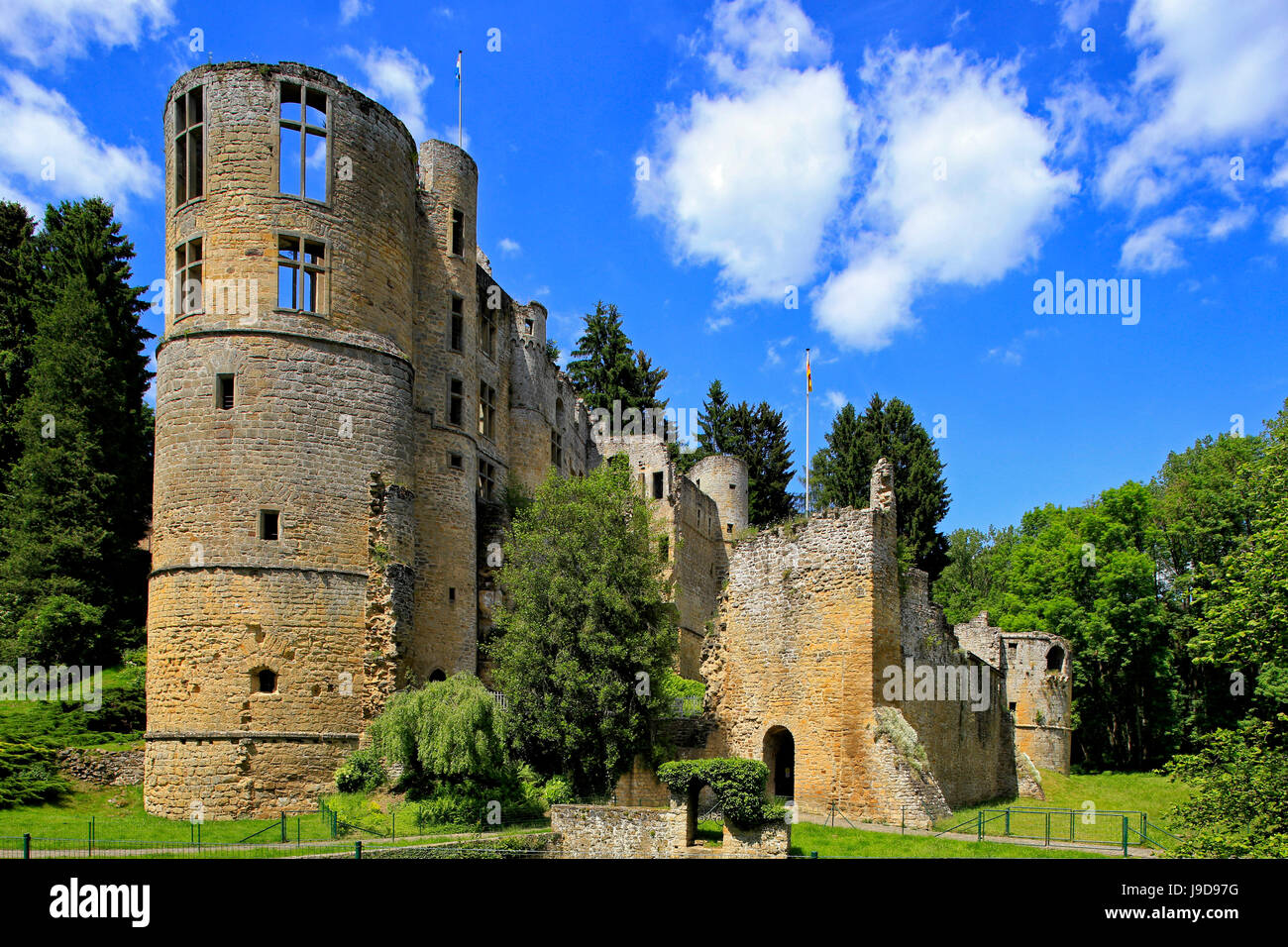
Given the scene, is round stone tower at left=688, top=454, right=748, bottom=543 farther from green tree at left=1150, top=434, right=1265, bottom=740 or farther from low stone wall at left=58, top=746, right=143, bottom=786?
low stone wall at left=58, top=746, right=143, bottom=786

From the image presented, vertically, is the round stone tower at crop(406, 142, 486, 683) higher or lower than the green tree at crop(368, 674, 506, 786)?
higher

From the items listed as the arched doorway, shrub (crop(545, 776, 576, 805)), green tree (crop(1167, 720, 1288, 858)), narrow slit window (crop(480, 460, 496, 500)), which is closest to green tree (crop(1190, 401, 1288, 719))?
green tree (crop(1167, 720, 1288, 858))

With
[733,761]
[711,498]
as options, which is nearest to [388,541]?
[733,761]

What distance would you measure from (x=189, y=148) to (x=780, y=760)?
24.9 meters

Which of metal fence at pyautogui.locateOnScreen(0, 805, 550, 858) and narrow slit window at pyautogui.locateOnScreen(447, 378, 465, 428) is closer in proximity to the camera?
metal fence at pyautogui.locateOnScreen(0, 805, 550, 858)

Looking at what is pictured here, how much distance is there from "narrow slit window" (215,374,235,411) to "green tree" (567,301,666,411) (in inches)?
1537

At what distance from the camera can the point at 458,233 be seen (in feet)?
117

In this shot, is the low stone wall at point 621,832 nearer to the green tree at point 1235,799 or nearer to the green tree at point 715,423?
the green tree at point 1235,799

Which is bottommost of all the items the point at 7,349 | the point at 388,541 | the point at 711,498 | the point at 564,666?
the point at 564,666

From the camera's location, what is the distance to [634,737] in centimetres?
2708

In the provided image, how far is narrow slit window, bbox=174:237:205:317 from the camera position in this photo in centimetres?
2764

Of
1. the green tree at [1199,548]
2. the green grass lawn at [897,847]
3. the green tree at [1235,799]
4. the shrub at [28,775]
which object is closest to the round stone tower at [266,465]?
the shrub at [28,775]
